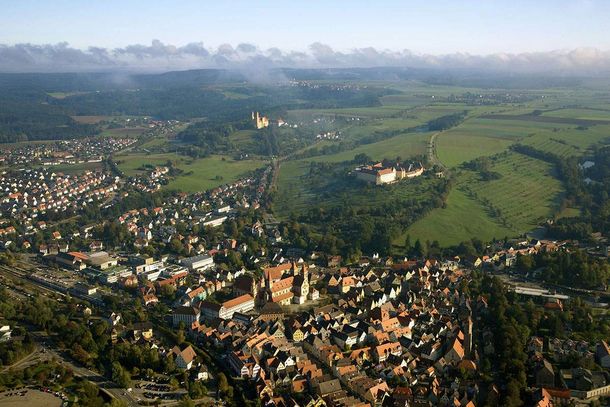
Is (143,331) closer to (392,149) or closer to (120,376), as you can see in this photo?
(120,376)

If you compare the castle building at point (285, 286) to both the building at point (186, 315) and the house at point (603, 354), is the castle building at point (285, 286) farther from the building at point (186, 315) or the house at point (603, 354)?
the house at point (603, 354)

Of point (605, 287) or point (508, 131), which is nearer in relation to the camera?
point (605, 287)

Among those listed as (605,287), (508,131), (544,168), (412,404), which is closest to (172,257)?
(412,404)

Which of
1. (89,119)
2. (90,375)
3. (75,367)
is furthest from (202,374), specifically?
(89,119)

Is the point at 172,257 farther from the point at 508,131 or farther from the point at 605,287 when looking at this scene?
the point at 508,131

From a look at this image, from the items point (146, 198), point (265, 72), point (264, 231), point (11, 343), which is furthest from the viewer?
point (265, 72)

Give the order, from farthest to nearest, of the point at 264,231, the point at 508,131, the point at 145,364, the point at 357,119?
the point at 357,119 → the point at 508,131 → the point at 264,231 → the point at 145,364

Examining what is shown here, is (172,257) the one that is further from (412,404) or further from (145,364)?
(412,404)
